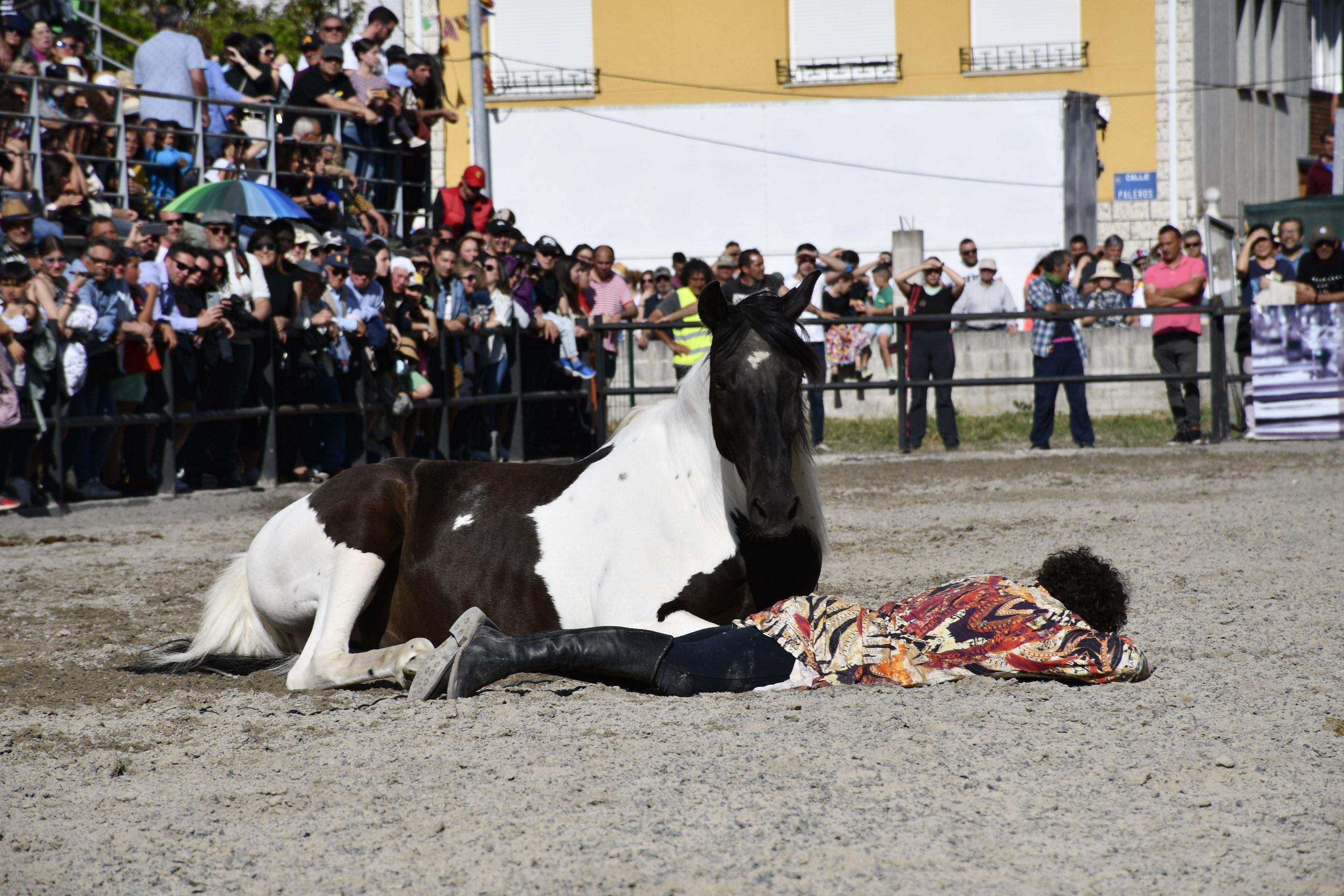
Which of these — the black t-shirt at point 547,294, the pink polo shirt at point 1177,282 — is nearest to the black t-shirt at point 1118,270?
the pink polo shirt at point 1177,282

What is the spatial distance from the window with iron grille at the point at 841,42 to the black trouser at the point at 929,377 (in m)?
16.9

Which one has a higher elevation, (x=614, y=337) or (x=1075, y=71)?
(x=1075, y=71)

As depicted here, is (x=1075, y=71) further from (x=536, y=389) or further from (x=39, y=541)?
(x=39, y=541)

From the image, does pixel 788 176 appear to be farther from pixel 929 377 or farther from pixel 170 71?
pixel 170 71

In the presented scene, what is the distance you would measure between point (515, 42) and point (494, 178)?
3401 mm

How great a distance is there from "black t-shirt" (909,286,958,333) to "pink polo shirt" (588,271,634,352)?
10.1 ft

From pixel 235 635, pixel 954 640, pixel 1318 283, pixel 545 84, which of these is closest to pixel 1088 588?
pixel 954 640

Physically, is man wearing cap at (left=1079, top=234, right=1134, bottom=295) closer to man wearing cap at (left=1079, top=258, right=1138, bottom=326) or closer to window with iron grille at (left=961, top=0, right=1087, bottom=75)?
man wearing cap at (left=1079, top=258, right=1138, bottom=326)

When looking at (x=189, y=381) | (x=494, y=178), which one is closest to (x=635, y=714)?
(x=189, y=381)

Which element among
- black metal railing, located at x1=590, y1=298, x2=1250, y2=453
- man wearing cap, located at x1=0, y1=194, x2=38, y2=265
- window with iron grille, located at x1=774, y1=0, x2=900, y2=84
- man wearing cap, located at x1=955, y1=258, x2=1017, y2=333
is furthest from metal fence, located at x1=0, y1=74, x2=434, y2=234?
window with iron grille, located at x1=774, y1=0, x2=900, y2=84

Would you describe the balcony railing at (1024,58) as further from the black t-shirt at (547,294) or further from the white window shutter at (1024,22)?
the black t-shirt at (547,294)

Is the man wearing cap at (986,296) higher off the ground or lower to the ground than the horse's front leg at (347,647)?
higher

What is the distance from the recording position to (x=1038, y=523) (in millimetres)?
8297

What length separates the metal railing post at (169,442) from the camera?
9.73m
